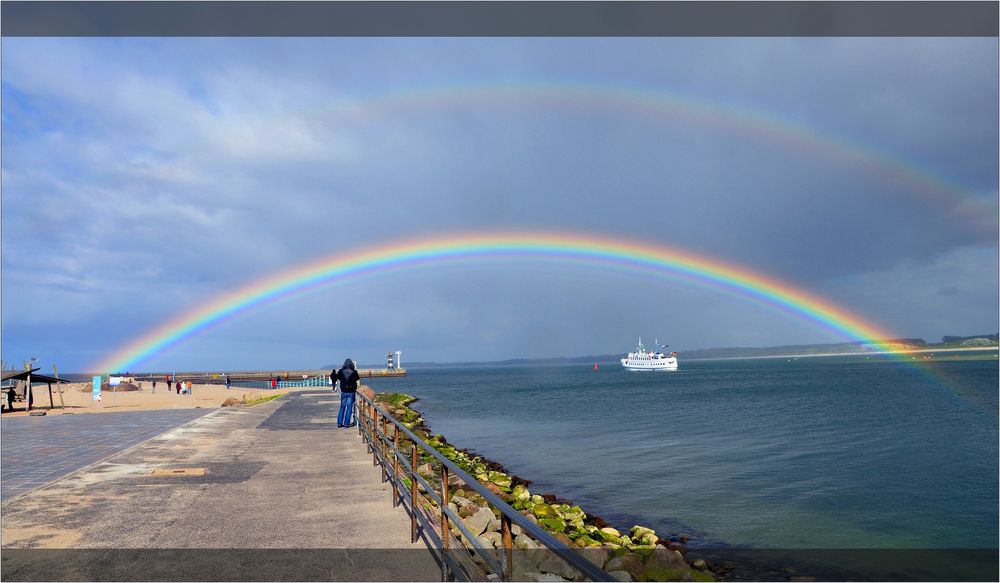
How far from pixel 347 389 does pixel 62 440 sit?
6602mm

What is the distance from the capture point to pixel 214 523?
7.75 meters

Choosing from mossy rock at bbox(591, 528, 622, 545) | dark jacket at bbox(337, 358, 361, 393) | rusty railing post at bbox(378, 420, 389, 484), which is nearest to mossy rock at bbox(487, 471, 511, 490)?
mossy rock at bbox(591, 528, 622, 545)

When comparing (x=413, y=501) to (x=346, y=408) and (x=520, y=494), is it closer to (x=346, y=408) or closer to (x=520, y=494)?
(x=520, y=494)

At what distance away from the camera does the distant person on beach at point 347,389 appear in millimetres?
17498

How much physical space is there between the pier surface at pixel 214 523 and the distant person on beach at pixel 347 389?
4.12 meters

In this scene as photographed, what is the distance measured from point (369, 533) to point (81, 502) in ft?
13.7

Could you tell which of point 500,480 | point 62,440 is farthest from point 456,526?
point 500,480

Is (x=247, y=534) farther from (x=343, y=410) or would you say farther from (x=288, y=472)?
(x=343, y=410)

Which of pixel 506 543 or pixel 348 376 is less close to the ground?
pixel 348 376

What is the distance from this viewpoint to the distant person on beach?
17.5 metres

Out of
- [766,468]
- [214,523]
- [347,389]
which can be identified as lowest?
[766,468]

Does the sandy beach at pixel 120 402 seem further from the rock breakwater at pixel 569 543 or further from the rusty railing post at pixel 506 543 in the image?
the rusty railing post at pixel 506 543

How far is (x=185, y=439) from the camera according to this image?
16234mm

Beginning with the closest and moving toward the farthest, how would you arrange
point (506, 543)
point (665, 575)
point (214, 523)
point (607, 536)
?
point (506, 543)
point (214, 523)
point (665, 575)
point (607, 536)
